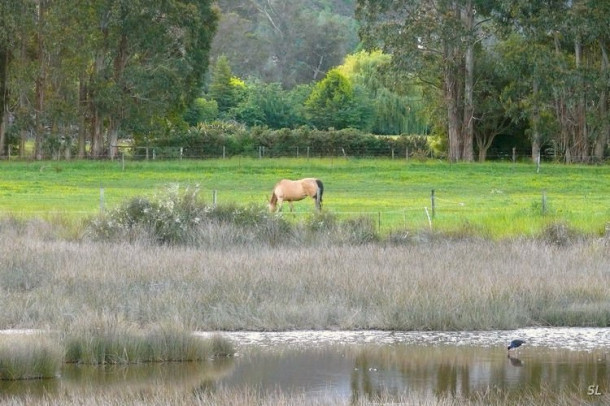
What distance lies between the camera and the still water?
637 inches

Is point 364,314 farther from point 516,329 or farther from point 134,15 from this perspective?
point 134,15

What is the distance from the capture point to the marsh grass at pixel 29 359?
1652 cm

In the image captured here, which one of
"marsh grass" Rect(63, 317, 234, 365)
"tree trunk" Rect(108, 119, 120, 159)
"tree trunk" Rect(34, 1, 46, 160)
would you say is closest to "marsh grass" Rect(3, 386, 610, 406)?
"marsh grass" Rect(63, 317, 234, 365)

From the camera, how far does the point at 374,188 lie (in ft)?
160

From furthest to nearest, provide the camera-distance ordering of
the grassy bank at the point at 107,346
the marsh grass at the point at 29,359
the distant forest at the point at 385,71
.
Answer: the distant forest at the point at 385,71 < the grassy bank at the point at 107,346 < the marsh grass at the point at 29,359

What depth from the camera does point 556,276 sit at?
23.8m

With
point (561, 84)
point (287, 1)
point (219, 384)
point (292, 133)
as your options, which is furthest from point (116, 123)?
point (287, 1)

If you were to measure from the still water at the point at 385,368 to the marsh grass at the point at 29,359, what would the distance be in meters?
0.19

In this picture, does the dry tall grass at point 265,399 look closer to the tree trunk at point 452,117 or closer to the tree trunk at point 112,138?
the tree trunk at point 452,117

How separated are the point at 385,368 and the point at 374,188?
31311 mm

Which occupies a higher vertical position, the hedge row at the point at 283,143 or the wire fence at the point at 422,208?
the hedge row at the point at 283,143

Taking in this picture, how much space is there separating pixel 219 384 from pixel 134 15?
50.8m

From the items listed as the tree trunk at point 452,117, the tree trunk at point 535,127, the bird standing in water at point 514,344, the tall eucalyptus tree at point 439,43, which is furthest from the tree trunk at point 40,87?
the bird standing in water at point 514,344

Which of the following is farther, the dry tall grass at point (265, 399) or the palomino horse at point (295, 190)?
the palomino horse at point (295, 190)
